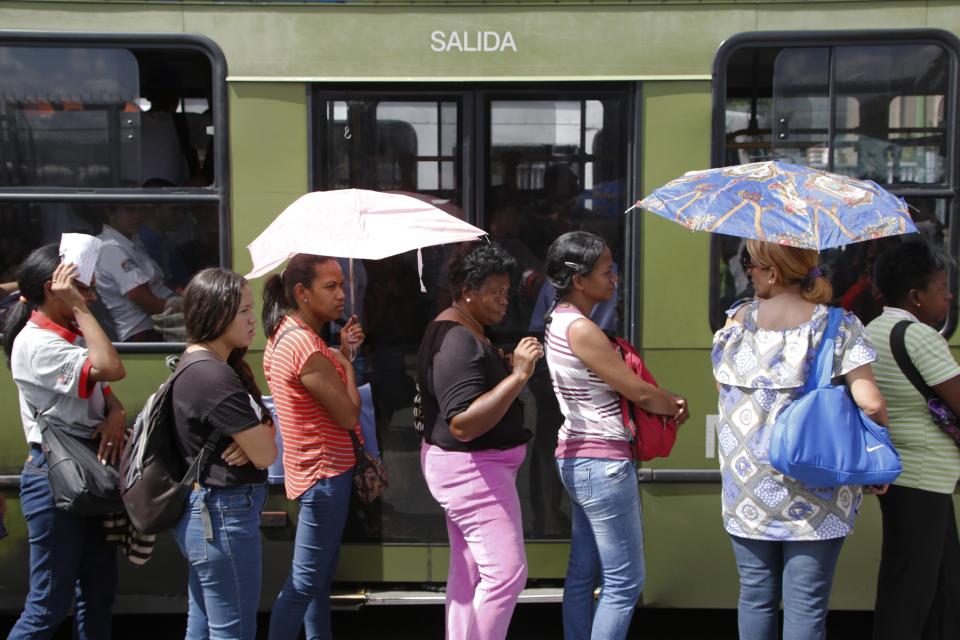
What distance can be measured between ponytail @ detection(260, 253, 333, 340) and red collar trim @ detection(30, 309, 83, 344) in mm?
668

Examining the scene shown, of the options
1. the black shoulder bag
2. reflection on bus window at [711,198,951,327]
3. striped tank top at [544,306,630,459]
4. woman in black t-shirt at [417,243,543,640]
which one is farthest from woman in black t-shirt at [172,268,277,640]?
the black shoulder bag

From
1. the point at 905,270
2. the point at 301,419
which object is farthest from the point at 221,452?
the point at 905,270

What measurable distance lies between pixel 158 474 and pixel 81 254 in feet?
3.26

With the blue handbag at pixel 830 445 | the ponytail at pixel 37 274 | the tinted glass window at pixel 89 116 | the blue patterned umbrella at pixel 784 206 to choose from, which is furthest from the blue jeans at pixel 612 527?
the tinted glass window at pixel 89 116

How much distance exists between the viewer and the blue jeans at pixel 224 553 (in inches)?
108

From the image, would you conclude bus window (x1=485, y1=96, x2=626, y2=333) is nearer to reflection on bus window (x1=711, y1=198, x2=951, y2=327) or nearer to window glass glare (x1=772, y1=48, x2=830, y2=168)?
reflection on bus window (x1=711, y1=198, x2=951, y2=327)

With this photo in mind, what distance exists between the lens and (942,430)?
323 centimetres

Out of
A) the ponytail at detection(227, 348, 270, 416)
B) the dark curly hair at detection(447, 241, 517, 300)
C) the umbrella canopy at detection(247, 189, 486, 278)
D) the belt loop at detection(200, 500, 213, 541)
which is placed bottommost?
the belt loop at detection(200, 500, 213, 541)

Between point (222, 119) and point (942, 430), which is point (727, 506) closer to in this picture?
point (942, 430)

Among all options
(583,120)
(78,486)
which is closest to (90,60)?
(78,486)

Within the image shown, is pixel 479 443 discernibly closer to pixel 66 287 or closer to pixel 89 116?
pixel 66 287

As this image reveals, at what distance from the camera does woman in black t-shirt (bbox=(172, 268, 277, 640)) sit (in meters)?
2.69

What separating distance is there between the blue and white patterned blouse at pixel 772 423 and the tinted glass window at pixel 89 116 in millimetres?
2326

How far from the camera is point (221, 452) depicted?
276cm
